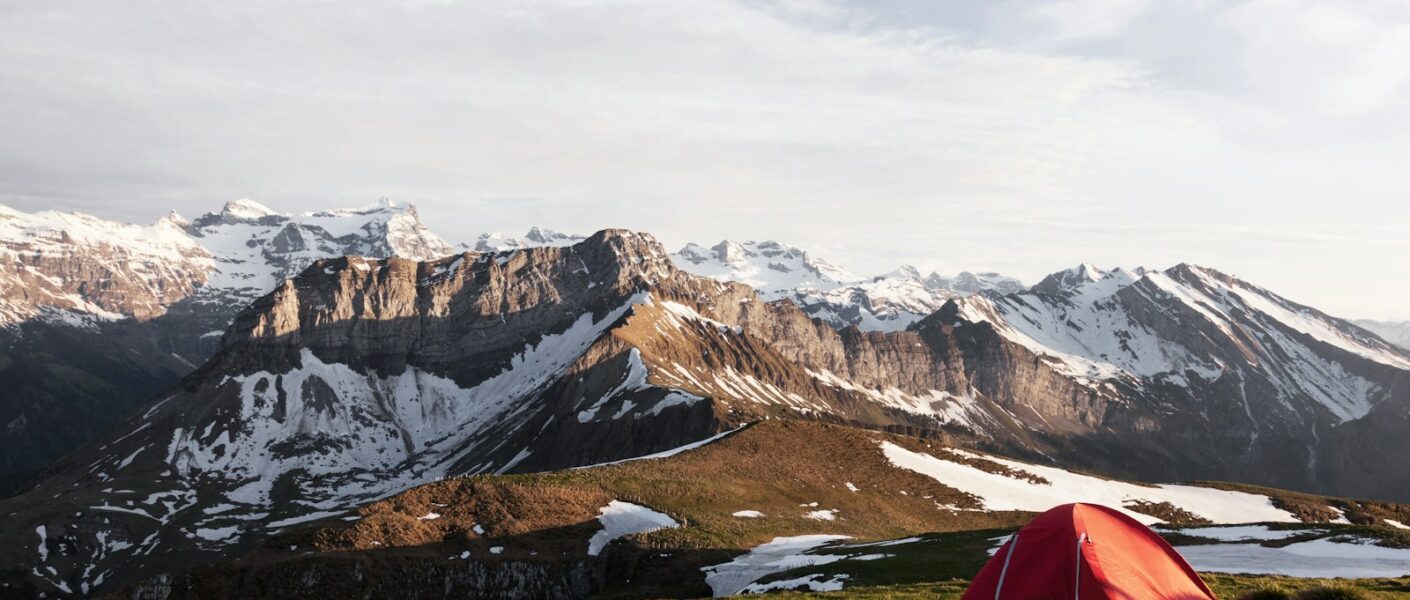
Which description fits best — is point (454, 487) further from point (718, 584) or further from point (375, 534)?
point (718, 584)

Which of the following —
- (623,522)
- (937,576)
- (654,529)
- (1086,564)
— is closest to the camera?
(1086,564)

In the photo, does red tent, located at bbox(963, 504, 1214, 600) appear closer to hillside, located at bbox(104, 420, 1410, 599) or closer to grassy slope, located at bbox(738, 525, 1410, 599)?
grassy slope, located at bbox(738, 525, 1410, 599)

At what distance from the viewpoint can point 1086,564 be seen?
26562 millimetres

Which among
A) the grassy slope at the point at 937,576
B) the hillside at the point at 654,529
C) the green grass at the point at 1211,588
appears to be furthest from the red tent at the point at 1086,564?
the hillside at the point at 654,529

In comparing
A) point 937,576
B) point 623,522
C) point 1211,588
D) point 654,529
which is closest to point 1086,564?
point 1211,588

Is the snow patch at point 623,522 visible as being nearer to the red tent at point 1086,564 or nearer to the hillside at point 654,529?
the hillside at point 654,529

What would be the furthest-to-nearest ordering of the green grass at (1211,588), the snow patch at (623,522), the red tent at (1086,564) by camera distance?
1. the snow patch at (623,522)
2. the green grass at (1211,588)
3. the red tent at (1086,564)

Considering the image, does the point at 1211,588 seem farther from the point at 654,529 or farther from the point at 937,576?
the point at 654,529

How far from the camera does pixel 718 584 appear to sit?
54.9 meters

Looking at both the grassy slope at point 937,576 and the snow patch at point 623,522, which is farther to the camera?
the snow patch at point 623,522

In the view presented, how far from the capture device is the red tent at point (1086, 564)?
87.1 feet

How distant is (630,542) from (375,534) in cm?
1667

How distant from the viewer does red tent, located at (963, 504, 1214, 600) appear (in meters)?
26.5

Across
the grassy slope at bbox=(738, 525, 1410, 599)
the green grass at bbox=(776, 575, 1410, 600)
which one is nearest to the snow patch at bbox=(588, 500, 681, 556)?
the grassy slope at bbox=(738, 525, 1410, 599)
